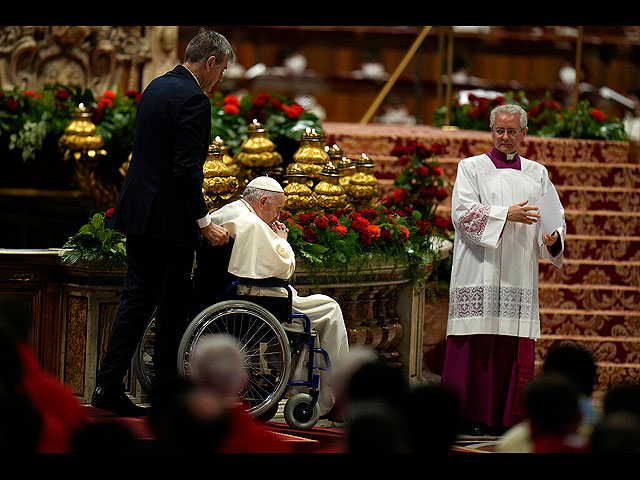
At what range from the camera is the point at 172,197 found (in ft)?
17.4

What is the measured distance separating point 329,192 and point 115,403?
2.47 metres

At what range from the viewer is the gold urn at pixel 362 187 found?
7738 mm

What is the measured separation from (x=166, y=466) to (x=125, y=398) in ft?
6.65

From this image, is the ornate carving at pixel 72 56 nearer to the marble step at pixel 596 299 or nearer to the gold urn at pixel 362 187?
the gold urn at pixel 362 187

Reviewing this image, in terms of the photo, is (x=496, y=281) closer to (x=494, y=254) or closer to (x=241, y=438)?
(x=494, y=254)

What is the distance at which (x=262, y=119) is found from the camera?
364 inches

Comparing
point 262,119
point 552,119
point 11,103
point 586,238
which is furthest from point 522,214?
point 552,119

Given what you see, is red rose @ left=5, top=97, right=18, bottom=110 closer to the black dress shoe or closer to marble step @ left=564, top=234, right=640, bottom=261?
marble step @ left=564, top=234, right=640, bottom=261

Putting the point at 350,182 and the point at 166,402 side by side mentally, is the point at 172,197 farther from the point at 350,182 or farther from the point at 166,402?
the point at 350,182

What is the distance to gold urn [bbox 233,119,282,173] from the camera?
838 cm

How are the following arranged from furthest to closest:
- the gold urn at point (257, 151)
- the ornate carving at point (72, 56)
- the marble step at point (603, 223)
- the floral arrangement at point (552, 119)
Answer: the floral arrangement at point (552, 119)
the ornate carving at point (72, 56)
the marble step at point (603, 223)
the gold urn at point (257, 151)

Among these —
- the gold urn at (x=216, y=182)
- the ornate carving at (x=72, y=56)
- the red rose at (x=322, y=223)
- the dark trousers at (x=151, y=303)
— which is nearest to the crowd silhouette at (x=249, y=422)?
the dark trousers at (x=151, y=303)

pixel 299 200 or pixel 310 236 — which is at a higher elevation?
pixel 299 200

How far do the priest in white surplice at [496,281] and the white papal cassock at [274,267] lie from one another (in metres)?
0.80
